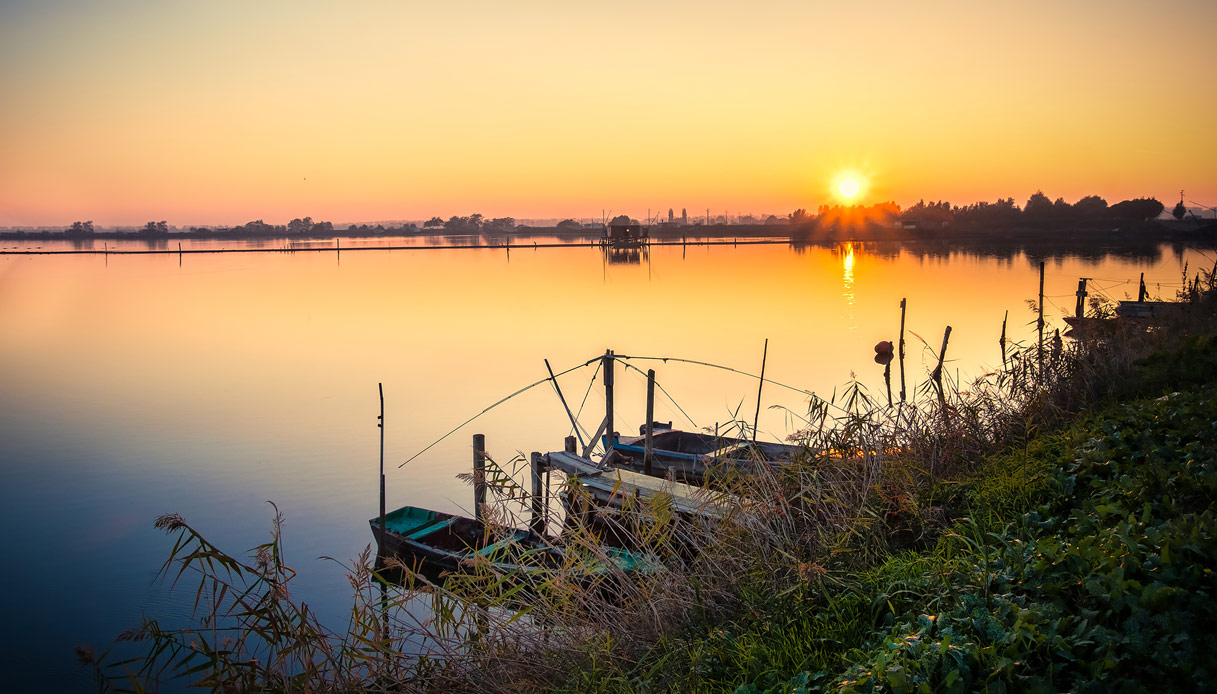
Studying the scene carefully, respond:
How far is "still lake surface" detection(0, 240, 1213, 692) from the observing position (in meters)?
15.5

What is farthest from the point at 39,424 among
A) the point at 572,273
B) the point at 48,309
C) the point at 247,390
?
A: the point at 572,273

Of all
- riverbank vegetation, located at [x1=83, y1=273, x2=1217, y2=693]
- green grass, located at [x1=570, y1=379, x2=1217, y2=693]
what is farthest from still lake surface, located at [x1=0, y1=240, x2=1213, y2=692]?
green grass, located at [x1=570, y1=379, x2=1217, y2=693]

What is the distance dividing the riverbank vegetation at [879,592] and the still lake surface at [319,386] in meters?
5.20

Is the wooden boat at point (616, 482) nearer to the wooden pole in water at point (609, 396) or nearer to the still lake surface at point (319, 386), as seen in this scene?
the wooden pole in water at point (609, 396)

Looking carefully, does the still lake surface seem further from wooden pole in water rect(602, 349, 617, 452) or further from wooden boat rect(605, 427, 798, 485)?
wooden pole in water rect(602, 349, 617, 452)

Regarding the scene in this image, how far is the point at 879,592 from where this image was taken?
577 cm

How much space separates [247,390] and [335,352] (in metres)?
8.45

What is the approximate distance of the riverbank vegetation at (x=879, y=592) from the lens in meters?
4.37

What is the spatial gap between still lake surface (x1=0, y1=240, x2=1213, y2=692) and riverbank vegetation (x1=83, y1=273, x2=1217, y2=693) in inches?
205

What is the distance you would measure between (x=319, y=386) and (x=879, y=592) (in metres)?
27.7

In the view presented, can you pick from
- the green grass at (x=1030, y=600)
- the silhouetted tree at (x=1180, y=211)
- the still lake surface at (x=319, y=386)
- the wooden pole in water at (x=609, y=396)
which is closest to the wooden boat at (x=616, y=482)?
the wooden pole in water at (x=609, y=396)

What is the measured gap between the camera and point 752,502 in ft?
23.6

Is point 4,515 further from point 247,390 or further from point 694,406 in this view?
point 694,406

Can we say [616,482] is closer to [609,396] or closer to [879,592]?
[879,592]
